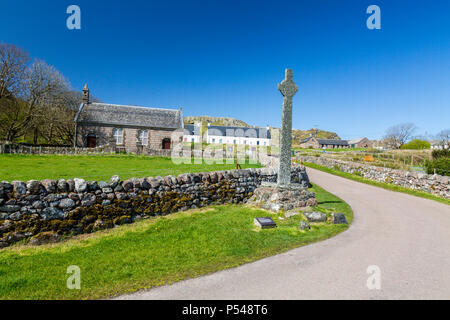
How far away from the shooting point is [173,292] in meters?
4.55

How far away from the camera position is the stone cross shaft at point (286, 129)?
35.9 feet

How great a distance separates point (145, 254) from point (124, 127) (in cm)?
3444

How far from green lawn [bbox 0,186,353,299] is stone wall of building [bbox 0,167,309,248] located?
0.42 metres

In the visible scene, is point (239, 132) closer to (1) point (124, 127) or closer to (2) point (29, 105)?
(1) point (124, 127)

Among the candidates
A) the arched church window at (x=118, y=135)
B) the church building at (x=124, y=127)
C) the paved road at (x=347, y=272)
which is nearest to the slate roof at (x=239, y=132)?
the church building at (x=124, y=127)

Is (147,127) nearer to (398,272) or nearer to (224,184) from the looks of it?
(224,184)

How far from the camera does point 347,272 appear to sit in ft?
17.3

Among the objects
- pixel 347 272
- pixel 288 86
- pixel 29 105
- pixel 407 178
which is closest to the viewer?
pixel 347 272

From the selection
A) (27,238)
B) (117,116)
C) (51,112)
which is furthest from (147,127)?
(27,238)

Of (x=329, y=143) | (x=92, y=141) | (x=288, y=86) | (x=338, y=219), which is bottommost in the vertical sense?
(x=338, y=219)

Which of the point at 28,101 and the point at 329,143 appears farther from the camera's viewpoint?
the point at 329,143

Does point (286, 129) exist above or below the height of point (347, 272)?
above

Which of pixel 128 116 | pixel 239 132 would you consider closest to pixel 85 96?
pixel 128 116
